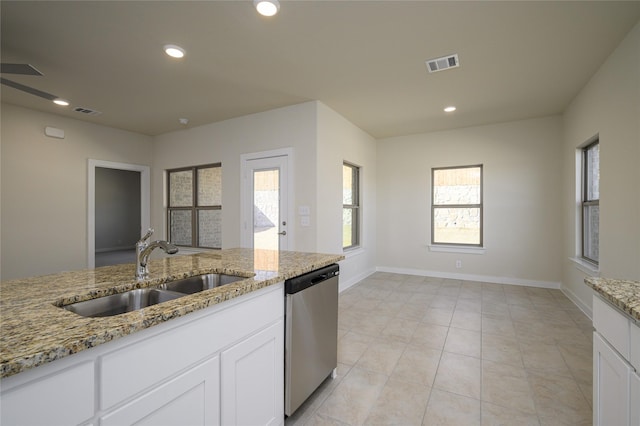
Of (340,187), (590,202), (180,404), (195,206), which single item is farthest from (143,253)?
(590,202)

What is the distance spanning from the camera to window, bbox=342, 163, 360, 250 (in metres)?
4.92

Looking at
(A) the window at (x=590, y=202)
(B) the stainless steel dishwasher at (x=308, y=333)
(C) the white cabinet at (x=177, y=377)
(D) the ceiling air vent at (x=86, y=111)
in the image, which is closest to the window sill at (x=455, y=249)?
(A) the window at (x=590, y=202)

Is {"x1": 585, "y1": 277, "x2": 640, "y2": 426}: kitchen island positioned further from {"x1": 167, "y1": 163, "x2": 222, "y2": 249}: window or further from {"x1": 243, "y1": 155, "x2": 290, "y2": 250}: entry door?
{"x1": 167, "y1": 163, "x2": 222, "y2": 249}: window

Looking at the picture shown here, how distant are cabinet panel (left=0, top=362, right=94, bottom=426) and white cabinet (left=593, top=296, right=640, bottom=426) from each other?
1731 millimetres

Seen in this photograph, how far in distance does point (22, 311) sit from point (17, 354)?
42cm

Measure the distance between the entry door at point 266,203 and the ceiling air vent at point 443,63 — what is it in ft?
6.82

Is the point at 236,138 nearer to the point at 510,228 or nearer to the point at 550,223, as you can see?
the point at 510,228

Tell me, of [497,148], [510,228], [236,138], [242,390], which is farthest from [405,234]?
[242,390]

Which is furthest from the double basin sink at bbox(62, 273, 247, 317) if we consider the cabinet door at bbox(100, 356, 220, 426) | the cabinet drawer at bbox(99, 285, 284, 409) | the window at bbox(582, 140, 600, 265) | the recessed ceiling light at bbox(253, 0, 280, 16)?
the window at bbox(582, 140, 600, 265)

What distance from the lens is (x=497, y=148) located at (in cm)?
482

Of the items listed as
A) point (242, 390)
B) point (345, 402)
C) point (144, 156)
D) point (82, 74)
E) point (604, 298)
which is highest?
point (82, 74)

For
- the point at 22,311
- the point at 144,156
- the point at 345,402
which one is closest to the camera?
the point at 22,311

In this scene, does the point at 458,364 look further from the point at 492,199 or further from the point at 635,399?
the point at 492,199

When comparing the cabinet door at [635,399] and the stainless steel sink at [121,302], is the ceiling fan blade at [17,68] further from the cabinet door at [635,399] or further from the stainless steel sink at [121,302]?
the cabinet door at [635,399]
